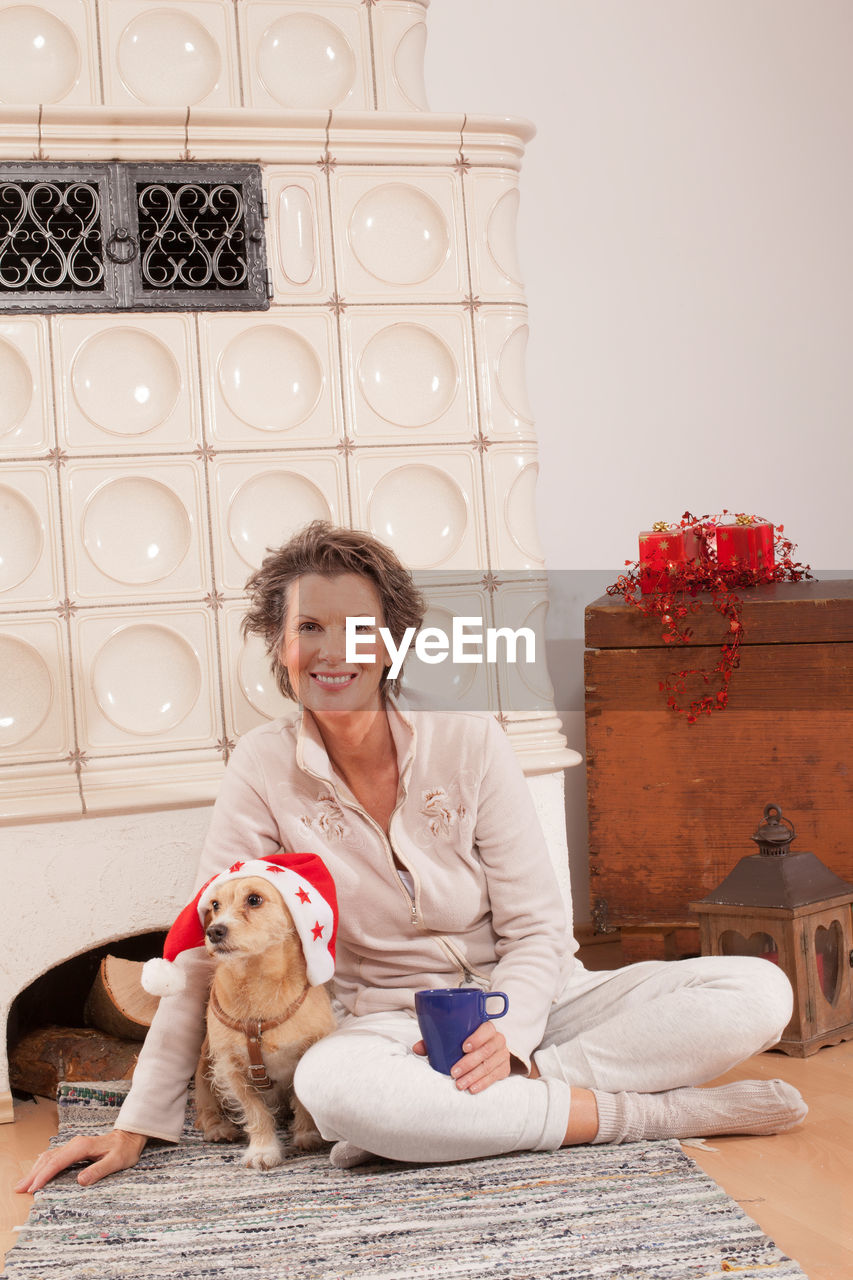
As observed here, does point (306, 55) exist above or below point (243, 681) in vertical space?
above

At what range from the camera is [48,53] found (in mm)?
2061

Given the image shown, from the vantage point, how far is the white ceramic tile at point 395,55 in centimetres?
217

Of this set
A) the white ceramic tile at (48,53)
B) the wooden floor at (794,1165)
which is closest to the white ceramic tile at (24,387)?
the white ceramic tile at (48,53)

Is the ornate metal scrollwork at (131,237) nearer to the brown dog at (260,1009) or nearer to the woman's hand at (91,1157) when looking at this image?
the brown dog at (260,1009)

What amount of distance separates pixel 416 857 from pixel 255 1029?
0.31m

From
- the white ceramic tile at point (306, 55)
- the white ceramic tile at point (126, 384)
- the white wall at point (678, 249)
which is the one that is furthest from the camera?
the white wall at point (678, 249)

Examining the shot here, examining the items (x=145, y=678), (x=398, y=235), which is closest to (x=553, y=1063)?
(x=145, y=678)

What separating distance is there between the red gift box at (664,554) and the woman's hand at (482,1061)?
1.06 meters

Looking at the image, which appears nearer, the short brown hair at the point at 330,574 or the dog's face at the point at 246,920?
the dog's face at the point at 246,920

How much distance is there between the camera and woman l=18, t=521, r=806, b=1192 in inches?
59.2

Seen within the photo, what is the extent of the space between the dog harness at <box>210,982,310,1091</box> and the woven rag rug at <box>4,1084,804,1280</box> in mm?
125

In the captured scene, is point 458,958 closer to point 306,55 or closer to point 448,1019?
point 448,1019

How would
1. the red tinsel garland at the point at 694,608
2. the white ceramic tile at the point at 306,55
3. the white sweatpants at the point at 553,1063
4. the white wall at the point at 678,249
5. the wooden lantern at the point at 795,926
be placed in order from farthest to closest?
the white wall at the point at 678,249
the red tinsel garland at the point at 694,608
the white ceramic tile at the point at 306,55
the wooden lantern at the point at 795,926
the white sweatpants at the point at 553,1063

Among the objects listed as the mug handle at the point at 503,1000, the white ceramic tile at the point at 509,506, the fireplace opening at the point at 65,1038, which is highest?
the white ceramic tile at the point at 509,506
